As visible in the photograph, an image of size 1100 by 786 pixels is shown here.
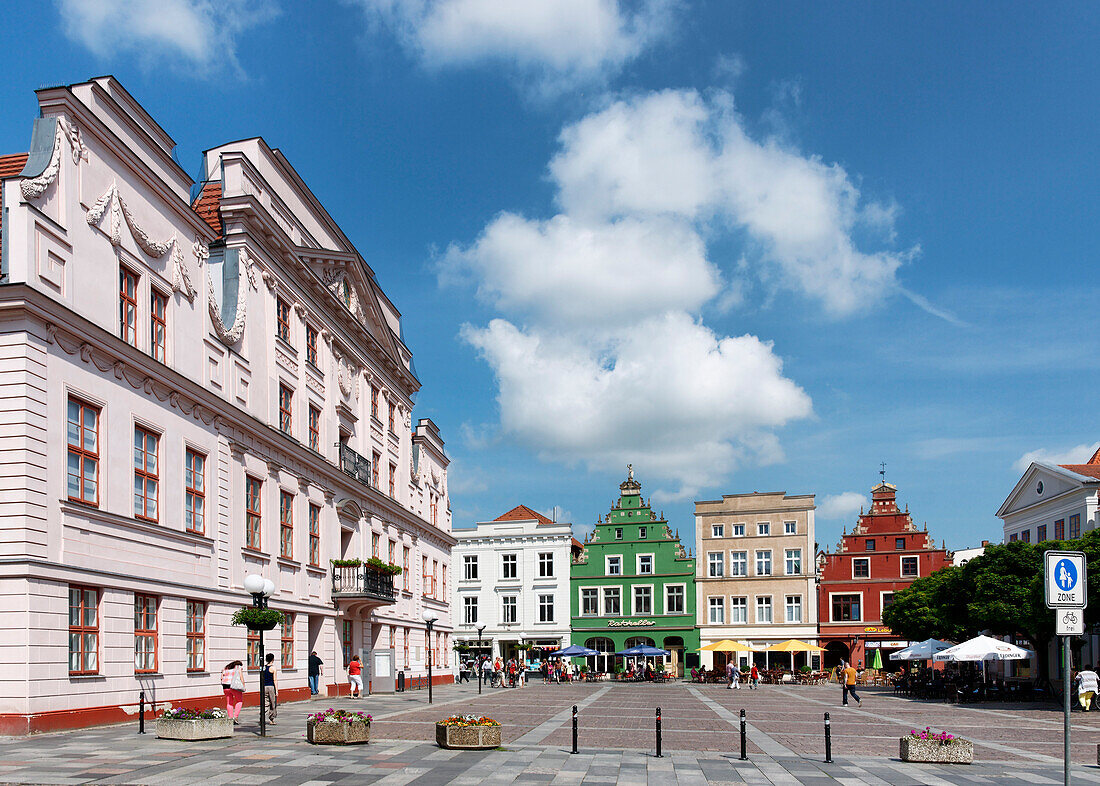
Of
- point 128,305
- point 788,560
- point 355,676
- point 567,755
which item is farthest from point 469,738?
point 788,560

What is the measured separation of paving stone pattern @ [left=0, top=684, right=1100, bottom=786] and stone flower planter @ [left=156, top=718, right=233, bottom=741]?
287 mm

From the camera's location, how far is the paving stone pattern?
617 inches

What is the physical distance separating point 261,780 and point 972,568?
3811cm

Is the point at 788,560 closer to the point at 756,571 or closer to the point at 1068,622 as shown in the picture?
the point at 756,571

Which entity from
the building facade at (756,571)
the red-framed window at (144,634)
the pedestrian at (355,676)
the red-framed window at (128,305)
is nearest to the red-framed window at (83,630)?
the red-framed window at (144,634)

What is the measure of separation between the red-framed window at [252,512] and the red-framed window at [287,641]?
349cm

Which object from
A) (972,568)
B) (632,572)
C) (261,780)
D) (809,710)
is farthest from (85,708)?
(632,572)

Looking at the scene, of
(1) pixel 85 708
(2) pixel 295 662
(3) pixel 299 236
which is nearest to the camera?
(1) pixel 85 708

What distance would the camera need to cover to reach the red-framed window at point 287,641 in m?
33.7

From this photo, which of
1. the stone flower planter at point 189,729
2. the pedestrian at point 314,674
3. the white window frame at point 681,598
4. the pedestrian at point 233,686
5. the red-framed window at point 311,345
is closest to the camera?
the stone flower planter at point 189,729

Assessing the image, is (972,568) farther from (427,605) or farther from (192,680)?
(192,680)

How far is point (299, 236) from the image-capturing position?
3788cm

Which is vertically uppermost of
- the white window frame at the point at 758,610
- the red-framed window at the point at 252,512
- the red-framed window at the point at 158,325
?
the red-framed window at the point at 158,325

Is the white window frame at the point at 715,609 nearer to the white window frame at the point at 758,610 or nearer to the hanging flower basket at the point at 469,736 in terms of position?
the white window frame at the point at 758,610
